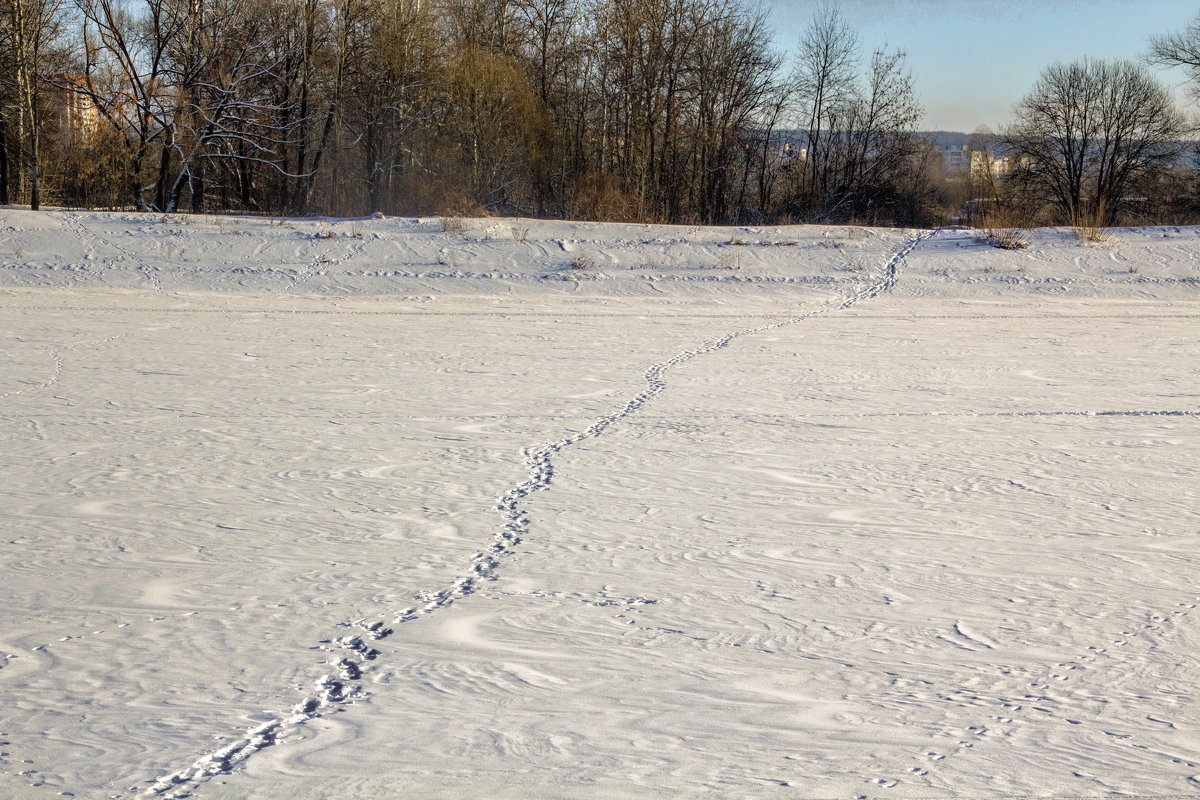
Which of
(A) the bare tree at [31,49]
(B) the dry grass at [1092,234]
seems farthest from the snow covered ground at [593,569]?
(A) the bare tree at [31,49]

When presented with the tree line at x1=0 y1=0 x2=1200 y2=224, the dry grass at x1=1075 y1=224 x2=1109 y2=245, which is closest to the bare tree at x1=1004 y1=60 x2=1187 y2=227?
the tree line at x1=0 y1=0 x2=1200 y2=224

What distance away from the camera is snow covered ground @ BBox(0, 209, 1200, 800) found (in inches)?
97.3

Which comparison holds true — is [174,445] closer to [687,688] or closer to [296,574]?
[296,574]

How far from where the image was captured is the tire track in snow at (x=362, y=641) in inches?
92.6

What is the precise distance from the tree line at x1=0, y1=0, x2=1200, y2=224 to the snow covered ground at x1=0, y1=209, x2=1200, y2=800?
14952mm

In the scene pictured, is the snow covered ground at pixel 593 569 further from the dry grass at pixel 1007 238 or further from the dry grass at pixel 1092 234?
the dry grass at pixel 1092 234

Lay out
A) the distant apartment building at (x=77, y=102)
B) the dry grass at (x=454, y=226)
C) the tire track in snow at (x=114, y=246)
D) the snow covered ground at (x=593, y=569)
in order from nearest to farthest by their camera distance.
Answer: the snow covered ground at (x=593, y=569) → the tire track in snow at (x=114, y=246) → the dry grass at (x=454, y=226) → the distant apartment building at (x=77, y=102)

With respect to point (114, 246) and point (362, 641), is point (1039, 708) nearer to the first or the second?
point (362, 641)

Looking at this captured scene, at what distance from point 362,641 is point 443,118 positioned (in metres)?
26.3

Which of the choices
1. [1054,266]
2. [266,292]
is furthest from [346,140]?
[1054,266]

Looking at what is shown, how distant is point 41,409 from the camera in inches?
252

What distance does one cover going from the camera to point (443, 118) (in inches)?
1094

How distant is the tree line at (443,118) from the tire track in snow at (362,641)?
1708 cm

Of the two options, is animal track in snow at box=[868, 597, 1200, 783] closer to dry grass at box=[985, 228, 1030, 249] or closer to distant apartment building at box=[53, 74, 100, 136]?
dry grass at box=[985, 228, 1030, 249]
